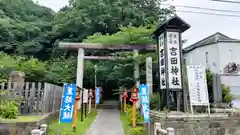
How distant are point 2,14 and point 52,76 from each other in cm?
1151

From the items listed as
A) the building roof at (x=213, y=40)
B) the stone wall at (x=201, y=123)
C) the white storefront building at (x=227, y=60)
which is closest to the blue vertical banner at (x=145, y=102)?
the stone wall at (x=201, y=123)

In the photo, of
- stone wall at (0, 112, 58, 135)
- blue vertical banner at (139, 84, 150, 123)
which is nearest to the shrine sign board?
blue vertical banner at (139, 84, 150, 123)

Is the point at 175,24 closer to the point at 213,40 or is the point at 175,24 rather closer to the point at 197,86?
the point at 197,86

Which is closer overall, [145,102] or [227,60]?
[145,102]

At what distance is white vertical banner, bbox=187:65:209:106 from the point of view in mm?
7852

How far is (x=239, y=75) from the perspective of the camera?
16.7 metres

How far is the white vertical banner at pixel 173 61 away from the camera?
26.1 feet

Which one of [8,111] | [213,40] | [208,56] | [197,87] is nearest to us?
[8,111]

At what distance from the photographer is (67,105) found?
689cm

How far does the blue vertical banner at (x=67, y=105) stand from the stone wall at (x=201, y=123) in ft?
9.84

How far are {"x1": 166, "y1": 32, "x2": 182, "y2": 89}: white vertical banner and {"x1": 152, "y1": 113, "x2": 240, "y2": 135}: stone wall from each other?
4.29 feet

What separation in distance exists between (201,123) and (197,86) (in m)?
1.42

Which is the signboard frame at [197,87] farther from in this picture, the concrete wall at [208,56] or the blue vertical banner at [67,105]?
the concrete wall at [208,56]

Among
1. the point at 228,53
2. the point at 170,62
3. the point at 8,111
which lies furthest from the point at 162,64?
the point at 228,53
